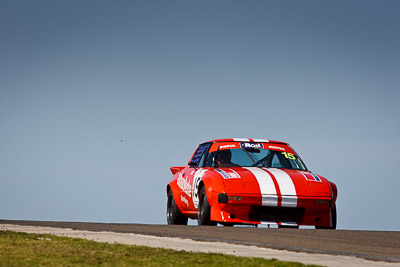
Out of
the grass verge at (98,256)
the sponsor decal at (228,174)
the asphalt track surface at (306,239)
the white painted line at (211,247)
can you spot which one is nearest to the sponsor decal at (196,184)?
the sponsor decal at (228,174)

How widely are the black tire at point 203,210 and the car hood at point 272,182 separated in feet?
1.50

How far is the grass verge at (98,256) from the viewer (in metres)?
7.42

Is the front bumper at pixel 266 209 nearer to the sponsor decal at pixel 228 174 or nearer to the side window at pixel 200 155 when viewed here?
the sponsor decal at pixel 228 174

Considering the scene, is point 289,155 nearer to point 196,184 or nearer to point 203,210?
point 196,184

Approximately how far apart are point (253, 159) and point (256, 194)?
177 centimetres

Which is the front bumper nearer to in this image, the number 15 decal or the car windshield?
the car windshield

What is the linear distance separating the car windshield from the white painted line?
425 cm

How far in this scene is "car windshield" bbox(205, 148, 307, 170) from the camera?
A: 1512 centimetres

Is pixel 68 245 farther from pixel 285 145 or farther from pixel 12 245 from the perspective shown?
pixel 285 145

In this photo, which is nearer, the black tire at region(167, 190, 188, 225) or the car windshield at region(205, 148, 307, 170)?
the car windshield at region(205, 148, 307, 170)

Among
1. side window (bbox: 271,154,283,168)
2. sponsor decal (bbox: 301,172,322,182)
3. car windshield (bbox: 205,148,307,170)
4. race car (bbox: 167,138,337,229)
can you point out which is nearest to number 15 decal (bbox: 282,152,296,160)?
car windshield (bbox: 205,148,307,170)

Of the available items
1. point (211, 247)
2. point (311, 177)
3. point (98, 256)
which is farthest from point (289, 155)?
point (98, 256)

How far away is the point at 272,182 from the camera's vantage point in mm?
13719

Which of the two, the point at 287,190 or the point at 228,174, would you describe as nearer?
the point at 287,190
